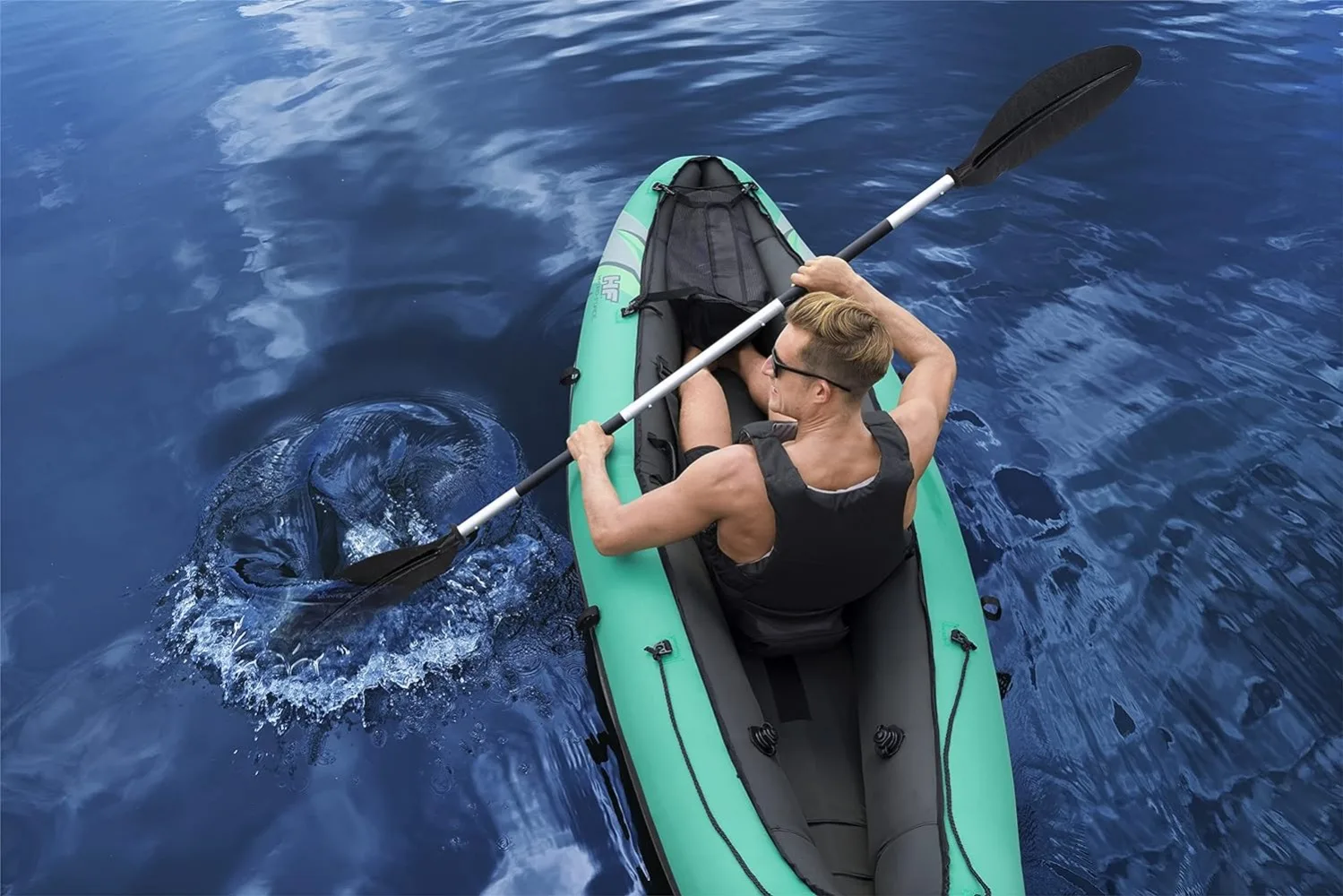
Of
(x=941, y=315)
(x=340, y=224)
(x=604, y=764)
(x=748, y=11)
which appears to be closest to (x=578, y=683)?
(x=604, y=764)

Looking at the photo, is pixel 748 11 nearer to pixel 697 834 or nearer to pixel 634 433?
pixel 634 433

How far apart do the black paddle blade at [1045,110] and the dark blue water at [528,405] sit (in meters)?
1.18

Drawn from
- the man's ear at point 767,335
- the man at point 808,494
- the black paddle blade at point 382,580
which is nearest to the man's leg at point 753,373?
the man's ear at point 767,335

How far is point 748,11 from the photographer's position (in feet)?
29.6

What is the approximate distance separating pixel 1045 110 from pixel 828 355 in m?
2.51

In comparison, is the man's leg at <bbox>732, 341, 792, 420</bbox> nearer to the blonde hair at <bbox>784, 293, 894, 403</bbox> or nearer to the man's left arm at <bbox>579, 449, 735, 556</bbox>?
the man's left arm at <bbox>579, 449, 735, 556</bbox>

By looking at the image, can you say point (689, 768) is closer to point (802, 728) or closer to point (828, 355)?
point (802, 728)

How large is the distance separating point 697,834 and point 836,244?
4407 mm

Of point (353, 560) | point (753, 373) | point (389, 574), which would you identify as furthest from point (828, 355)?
point (353, 560)

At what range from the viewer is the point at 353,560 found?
3838mm

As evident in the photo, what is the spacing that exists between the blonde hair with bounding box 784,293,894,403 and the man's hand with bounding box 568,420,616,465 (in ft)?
3.77

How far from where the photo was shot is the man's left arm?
2.49 m

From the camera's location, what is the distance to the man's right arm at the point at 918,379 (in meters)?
2.65

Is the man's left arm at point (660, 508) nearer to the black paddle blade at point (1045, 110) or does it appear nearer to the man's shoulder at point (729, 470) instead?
the man's shoulder at point (729, 470)
